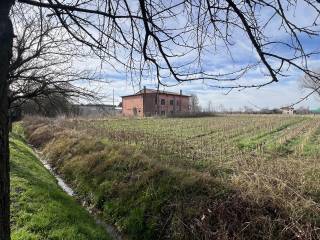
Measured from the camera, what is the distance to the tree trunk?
357 cm

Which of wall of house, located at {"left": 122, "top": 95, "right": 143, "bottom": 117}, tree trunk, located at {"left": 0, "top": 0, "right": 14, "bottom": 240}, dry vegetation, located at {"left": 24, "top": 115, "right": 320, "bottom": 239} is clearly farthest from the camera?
wall of house, located at {"left": 122, "top": 95, "right": 143, "bottom": 117}

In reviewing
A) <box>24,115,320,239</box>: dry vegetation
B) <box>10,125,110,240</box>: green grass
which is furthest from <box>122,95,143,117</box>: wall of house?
<box>10,125,110,240</box>: green grass

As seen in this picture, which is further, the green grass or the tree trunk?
the green grass

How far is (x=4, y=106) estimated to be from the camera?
12.2ft

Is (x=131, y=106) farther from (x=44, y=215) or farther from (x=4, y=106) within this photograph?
(x=4, y=106)

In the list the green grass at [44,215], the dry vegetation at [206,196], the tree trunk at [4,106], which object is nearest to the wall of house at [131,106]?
the dry vegetation at [206,196]

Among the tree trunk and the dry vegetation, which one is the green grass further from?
the tree trunk

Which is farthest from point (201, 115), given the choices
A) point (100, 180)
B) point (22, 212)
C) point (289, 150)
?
point (22, 212)

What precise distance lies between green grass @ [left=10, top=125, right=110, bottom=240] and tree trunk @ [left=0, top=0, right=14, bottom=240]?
14.4 ft

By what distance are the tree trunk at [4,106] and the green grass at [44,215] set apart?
4.39m

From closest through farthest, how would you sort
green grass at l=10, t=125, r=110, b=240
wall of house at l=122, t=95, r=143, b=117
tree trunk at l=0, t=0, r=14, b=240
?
tree trunk at l=0, t=0, r=14, b=240 < green grass at l=10, t=125, r=110, b=240 < wall of house at l=122, t=95, r=143, b=117

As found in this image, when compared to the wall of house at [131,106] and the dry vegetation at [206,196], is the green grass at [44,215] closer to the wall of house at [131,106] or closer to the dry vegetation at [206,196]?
the dry vegetation at [206,196]

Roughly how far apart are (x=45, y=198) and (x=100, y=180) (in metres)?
3.03

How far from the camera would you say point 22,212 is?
367 inches
